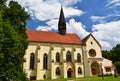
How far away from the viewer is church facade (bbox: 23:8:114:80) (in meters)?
47.1

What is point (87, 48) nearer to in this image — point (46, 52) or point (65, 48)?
point (65, 48)

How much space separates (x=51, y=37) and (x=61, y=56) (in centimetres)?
590

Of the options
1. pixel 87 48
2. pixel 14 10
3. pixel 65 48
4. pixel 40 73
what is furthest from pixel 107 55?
pixel 14 10

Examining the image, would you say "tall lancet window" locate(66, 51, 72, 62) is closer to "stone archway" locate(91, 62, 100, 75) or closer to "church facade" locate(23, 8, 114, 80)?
"church facade" locate(23, 8, 114, 80)

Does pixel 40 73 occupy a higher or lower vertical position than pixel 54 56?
lower

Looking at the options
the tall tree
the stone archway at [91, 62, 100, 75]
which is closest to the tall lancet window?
the stone archway at [91, 62, 100, 75]

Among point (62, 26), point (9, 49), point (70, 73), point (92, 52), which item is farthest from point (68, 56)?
point (9, 49)

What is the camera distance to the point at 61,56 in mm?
50625

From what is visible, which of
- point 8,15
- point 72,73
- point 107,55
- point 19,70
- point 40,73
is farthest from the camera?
point 107,55

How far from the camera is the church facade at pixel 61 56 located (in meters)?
47.1

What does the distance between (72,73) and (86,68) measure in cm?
426

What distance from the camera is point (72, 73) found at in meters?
51.0

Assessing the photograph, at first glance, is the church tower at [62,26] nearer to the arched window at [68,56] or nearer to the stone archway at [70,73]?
the arched window at [68,56]

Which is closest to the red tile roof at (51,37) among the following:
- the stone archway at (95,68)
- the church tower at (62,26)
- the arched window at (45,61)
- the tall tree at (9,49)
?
the church tower at (62,26)
